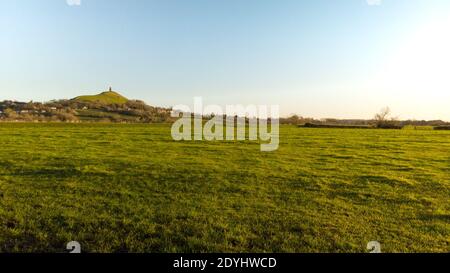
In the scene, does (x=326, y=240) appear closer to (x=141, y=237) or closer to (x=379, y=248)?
(x=379, y=248)

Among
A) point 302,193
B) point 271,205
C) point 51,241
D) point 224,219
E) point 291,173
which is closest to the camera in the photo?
point 51,241

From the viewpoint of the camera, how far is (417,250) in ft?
24.9

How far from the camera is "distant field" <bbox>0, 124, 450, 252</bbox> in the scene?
25.3 feet

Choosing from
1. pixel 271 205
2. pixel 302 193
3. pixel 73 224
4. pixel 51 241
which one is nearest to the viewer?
pixel 51 241

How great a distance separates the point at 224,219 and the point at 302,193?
4.68 meters

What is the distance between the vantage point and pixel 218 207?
1062cm

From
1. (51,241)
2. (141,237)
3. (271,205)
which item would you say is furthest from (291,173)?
(51,241)

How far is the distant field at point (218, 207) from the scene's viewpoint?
772 centimetres

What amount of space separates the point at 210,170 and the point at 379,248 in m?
10.8

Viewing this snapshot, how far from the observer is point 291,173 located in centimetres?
1723

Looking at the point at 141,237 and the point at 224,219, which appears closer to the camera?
the point at 141,237
